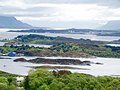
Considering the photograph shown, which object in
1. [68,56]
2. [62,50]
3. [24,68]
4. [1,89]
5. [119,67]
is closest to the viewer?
[1,89]

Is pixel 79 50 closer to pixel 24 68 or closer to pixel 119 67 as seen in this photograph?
pixel 119 67

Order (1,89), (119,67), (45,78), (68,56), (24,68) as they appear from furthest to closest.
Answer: (68,56)
(119,67)
(24,68)
(45,78)
(1,89)

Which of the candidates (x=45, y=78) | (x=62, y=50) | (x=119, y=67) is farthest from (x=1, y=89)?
(x=62, y=50)

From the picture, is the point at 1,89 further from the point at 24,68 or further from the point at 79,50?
the point at 79,50

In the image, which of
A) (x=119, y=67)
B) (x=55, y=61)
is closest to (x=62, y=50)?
(x=55, y=61)

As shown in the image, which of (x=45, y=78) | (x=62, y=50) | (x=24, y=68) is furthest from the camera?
(x=62, y=50)

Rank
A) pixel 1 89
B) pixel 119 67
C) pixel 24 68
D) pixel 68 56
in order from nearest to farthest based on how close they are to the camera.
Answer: pixel 1 89
pixel 24 68
pixel 119 67
pixel 68 56

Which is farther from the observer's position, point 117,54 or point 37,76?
point 117,54

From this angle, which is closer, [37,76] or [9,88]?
[9,88]

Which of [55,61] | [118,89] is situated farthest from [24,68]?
[118,89]
